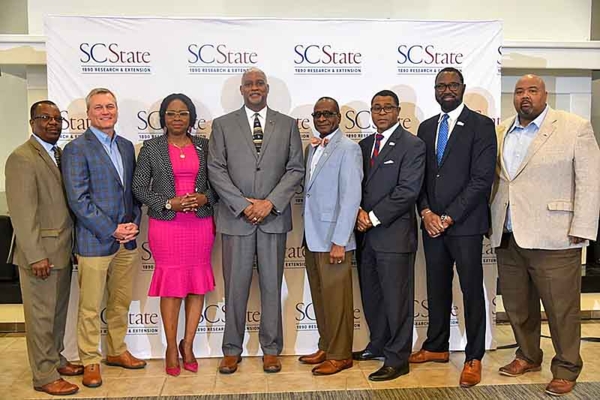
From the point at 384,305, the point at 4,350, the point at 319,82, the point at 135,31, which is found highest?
the point at 135,31

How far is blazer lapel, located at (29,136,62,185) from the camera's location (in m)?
3.44

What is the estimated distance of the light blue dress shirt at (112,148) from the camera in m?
3.62

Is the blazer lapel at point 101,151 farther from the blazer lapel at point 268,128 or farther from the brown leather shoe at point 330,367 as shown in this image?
the brown leather shoe at point 330,367

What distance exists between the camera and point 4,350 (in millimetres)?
4418

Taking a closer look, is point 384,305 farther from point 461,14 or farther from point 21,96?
point 21,96

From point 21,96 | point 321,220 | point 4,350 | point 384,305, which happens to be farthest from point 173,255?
point 21,96

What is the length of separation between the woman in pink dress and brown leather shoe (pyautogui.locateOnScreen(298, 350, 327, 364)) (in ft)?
2.68

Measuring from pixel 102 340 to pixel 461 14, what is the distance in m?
4.23

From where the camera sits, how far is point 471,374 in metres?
3.62

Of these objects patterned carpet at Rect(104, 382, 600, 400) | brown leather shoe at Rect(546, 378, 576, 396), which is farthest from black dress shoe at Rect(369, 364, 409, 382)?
brown leather shoe at Rect(546, 378, 576, 396)

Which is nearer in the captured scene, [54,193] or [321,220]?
Answer: [54,193]

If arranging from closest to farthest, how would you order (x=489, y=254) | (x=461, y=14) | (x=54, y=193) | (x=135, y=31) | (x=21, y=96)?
(x=54, y=193)
(x=135, y=31)
(x=489, y=254)
(x=461, y=14)
(x=21, y=96)

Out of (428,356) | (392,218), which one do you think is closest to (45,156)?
(392,218)

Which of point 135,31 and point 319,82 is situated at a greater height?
point 135,31
